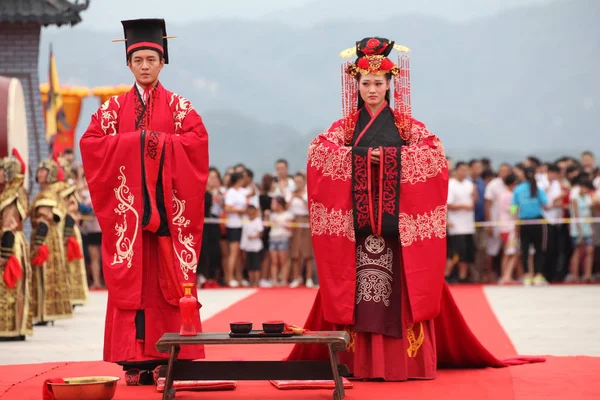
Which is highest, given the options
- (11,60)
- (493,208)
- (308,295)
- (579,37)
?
(579,37)

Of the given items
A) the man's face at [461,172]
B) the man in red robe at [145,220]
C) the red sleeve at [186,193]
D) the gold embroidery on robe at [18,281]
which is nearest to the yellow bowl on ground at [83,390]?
the man in red robe at [145,220]

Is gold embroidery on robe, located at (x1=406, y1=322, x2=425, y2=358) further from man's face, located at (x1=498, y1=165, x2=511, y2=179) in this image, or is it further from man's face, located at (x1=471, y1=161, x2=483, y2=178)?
man's face, located at (x1=471, y1=161, x2=483, y2=178)

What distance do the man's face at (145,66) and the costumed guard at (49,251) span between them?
3751mm

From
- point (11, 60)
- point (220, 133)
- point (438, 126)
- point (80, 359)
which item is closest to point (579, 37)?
point (438, 126)

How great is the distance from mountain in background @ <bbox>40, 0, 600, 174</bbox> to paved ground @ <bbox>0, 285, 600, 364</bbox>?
59.1 feet

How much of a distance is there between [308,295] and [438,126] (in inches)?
791

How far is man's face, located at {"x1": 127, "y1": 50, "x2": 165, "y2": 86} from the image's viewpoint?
6.45 meters

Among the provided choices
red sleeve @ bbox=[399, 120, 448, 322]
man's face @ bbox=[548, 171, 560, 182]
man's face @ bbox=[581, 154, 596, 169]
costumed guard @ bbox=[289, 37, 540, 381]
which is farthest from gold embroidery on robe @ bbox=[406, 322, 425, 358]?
man's face @ bbox=[581, 154, 596, 169]

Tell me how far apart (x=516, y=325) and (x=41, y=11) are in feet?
30.4

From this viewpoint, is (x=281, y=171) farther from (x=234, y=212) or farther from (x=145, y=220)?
(x=145, y=220)

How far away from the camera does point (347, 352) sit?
264 inches

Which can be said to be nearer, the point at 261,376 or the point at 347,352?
the point at 261,376

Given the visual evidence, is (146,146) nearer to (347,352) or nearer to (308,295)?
(347,352)

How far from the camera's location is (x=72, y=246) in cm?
1138
